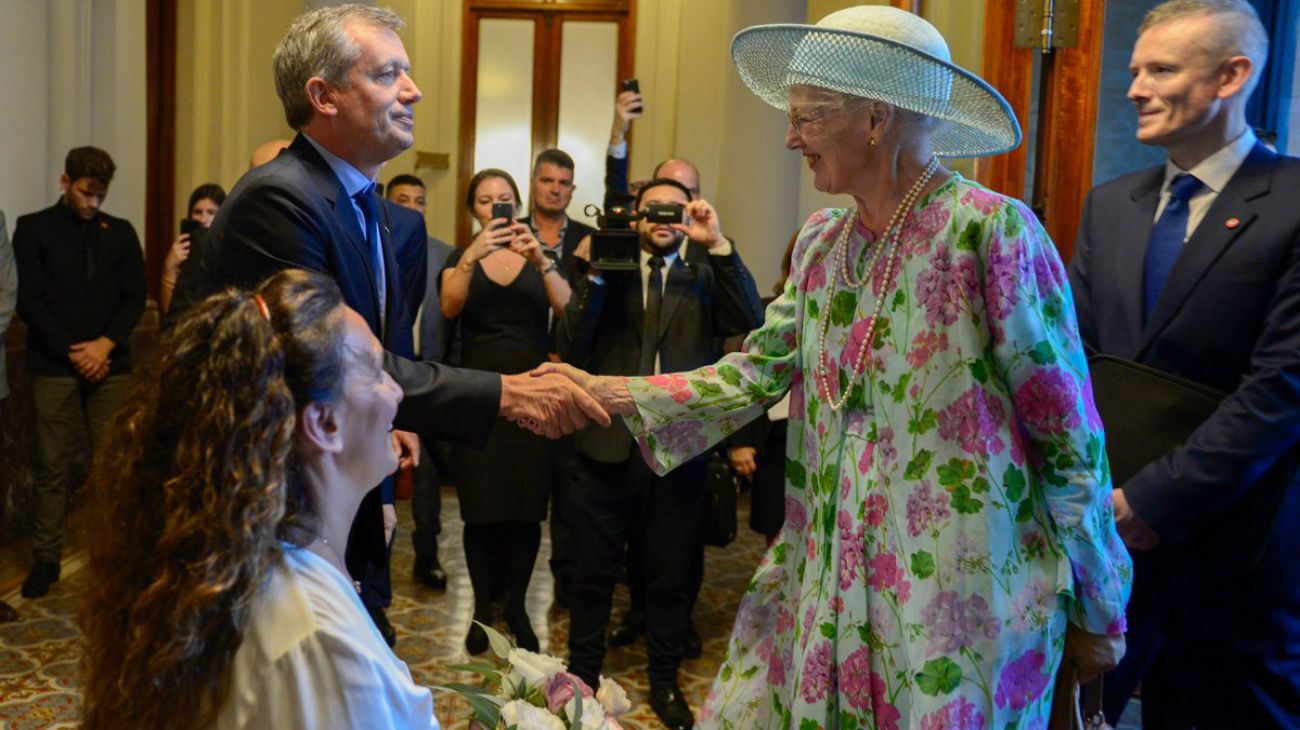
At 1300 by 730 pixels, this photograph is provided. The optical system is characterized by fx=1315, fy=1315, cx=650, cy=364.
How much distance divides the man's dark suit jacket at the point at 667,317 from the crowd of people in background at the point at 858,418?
94cm

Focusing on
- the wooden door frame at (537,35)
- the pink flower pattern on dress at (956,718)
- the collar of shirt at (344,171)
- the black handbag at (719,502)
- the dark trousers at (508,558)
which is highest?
the wooden door frame at (537,35)

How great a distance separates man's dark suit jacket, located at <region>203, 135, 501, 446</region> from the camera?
7.83ft

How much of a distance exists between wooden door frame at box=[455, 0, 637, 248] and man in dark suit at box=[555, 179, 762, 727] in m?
5.55

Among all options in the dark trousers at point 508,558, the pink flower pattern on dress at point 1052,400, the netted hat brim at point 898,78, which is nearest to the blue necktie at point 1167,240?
the netted hat brim at point 898,78

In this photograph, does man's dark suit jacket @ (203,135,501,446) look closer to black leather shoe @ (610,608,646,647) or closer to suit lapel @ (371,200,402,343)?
suit lapel @ (371,200,402,343)

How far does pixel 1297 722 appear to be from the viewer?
2.72 metres

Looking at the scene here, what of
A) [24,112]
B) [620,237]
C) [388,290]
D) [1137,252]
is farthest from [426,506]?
[1137,252]

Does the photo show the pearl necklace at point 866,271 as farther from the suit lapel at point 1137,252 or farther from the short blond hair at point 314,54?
the short blond hair at point 314,54

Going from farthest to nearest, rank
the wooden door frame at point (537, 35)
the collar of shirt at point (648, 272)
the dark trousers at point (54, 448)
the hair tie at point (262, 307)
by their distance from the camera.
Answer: the wooden door frame at point (537, 35)
the dark trousers at point (54, 448)
the collar of shirt at point (648, 272)
the hair tie at point (262, 307)

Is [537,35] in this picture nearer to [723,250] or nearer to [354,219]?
[723,250]

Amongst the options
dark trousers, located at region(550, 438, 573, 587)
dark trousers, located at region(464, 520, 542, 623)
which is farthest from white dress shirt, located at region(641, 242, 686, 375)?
dark trousers, located at region(464, 520, 542, 623)

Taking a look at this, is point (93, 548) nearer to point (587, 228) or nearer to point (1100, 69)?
point (1100, 69)

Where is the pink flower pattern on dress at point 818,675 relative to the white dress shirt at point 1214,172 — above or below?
below

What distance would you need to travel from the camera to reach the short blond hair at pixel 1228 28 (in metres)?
2.76
